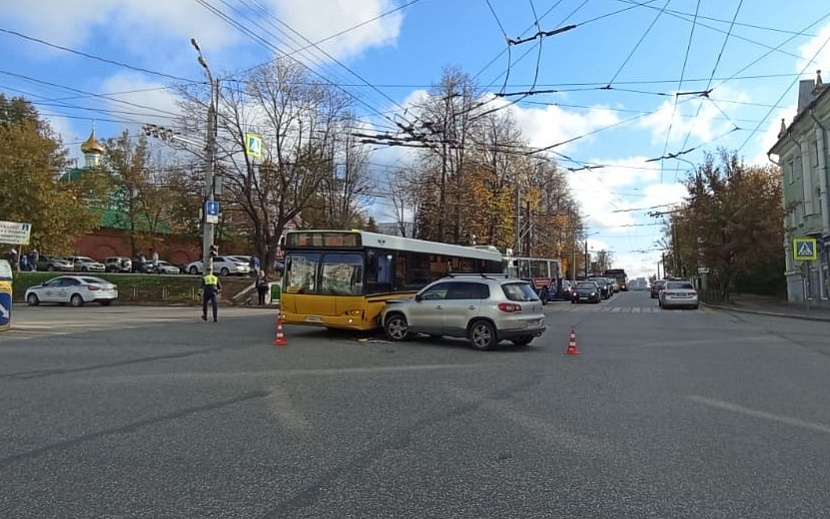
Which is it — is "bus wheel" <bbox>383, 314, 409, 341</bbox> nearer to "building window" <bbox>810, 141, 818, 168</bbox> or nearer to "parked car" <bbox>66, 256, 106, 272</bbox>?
"building window" <bbox>810, 141, 818, 168</bbox>

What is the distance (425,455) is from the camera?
5.70m

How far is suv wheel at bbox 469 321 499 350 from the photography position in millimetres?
13719

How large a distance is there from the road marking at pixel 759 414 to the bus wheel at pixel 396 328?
7745 millimetres

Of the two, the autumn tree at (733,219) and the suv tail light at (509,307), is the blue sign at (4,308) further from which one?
the autumn tree at (733,219)

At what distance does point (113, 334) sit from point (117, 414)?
33.8 feet

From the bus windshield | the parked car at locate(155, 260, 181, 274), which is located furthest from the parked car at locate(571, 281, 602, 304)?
the parked car at locate(155, 260, 181, 274)

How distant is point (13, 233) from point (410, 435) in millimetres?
27616

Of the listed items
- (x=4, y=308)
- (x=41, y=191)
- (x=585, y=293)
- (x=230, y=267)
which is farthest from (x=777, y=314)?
(x=41, y=191)

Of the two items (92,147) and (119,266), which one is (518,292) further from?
(92,147)

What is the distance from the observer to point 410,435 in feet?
21.0

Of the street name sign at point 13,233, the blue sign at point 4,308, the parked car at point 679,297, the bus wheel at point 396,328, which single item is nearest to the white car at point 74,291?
the street name sign at point 13,233

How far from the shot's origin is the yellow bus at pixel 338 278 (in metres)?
15.6

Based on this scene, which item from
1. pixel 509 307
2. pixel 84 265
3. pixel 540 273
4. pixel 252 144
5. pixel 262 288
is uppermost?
→ pixel 252 144

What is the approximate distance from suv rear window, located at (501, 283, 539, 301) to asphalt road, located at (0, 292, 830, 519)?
1.62 meters
